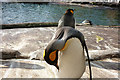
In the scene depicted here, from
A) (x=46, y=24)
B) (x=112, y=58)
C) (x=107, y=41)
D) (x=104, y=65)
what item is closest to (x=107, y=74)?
(x=104, y=65)

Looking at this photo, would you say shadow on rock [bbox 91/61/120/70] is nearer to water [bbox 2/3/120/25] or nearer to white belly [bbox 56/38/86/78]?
white belly [bbox 56/38/86/78]

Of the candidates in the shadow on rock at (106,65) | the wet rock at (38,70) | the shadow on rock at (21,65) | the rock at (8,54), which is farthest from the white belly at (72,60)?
the rock at (8,54)

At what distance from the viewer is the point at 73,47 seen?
1.50 meters

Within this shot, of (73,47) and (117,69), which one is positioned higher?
(73,47)

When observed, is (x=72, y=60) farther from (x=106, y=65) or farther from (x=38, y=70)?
(x=106, y=65)

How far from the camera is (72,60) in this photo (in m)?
1.55

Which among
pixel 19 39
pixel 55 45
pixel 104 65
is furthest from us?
pixel 19 39

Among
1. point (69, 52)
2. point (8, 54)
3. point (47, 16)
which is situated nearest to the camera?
point (69, 52)

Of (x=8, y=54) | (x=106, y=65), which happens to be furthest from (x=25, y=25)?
(x=106, y=65)

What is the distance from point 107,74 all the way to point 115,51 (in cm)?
101

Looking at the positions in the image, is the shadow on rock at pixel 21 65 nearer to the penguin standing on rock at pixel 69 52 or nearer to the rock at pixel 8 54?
the rock at pixel 8 54

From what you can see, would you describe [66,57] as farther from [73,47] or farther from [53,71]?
[53,71]

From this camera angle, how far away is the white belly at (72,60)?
1.51 metres

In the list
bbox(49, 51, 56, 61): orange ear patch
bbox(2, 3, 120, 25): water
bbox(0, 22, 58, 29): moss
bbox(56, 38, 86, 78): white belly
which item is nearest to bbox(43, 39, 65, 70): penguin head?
bbox(49, 51, 56, 61): orange ear patch
